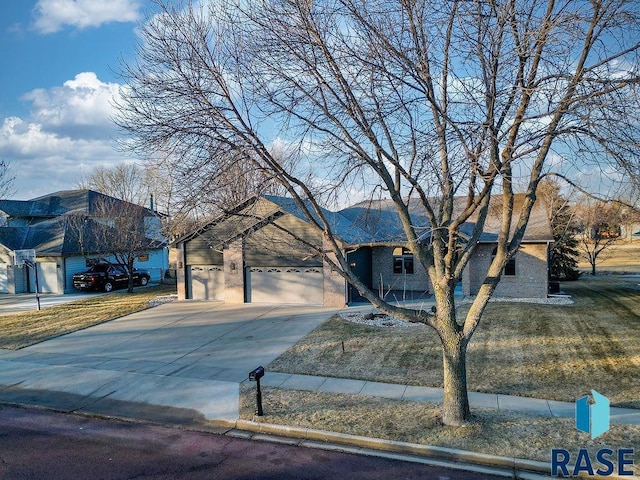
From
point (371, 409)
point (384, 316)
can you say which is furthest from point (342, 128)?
point (384, 316)

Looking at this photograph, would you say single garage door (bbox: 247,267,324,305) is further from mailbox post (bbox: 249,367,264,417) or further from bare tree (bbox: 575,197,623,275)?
bare tree (bbox: 575,197,623,275)

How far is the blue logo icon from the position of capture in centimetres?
700

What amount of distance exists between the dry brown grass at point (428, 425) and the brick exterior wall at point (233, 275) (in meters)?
11.9

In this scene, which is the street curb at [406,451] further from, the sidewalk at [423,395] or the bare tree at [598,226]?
the bare tree at [598,226]

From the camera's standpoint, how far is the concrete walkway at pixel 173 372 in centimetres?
862

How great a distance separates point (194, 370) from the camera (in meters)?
10.9

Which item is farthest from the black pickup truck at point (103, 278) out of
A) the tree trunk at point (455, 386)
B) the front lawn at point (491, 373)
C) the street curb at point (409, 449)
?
the tree trunk at point (455, 386)

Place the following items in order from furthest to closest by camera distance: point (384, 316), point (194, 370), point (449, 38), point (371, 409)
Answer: point (384, 316) < point (194, 370) < point (371, 409) < point (449, 38)

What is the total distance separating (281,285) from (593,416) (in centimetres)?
1448

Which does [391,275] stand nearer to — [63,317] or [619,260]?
[63,317]

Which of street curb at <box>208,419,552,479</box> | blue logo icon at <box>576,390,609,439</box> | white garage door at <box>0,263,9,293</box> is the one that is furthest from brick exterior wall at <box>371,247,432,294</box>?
white garage door at <box>0,263,9,293</box>

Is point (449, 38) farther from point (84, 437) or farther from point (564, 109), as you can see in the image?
point (84, 437)

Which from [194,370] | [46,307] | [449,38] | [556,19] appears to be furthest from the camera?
[46,307]

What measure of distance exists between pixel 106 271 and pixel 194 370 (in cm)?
1856
